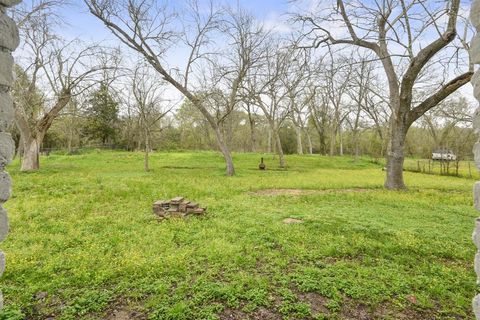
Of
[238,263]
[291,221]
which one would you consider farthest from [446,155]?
[238,263]

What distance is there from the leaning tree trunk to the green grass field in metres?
4.16

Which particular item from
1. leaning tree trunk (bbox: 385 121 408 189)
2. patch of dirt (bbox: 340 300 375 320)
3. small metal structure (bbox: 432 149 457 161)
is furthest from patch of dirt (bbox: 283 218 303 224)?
small metal structure (bbox: 432 149 457 161)

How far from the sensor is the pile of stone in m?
7.16

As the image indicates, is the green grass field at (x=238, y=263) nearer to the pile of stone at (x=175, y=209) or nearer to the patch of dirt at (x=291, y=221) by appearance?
the patch of dirt at (x=291, y=221)

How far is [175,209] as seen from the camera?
7.21 metres

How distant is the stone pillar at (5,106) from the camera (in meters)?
2.42

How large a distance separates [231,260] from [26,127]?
17590 millimetres

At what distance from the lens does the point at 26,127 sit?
56.5ft

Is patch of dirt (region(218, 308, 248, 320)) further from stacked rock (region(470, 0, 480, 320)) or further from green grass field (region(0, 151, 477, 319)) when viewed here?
stacked rock (region(470, 0, 480, 320))

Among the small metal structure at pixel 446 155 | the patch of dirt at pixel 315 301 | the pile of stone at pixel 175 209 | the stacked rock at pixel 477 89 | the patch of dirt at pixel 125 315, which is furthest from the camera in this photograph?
the small metal structure at pixel 446 155

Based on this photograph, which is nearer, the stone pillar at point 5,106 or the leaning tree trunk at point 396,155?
the stone pillar at point 5,106

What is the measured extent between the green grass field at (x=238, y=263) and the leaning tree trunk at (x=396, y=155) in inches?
164

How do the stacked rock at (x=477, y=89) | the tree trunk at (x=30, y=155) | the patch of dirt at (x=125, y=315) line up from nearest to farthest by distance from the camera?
the stacked rock at (x=477, y=89) → the patch of dirt at (x=125, y=315) → the tree trunk at (x=30, y=155)

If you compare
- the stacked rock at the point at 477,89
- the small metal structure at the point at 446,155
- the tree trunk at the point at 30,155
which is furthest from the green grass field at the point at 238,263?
the small metal structure at the point at 446,155
